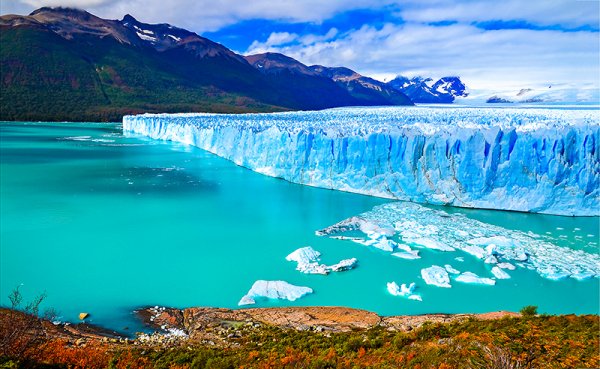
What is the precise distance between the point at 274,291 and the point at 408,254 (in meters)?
3.34

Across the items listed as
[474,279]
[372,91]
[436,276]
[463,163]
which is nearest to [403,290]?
[436,276]

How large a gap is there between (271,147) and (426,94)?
99.0 metres

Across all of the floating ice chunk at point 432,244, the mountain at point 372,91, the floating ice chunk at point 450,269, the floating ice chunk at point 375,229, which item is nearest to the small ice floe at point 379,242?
the floating ice chunk at point 375,229

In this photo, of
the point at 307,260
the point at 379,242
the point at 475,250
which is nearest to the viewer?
the point at 307,260

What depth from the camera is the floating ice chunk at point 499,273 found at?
8.30m

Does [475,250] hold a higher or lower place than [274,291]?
higher

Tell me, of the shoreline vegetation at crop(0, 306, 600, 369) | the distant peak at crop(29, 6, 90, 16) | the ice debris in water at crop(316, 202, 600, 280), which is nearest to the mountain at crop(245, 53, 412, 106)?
the distant peak at crop(29, 6, 90, 16)

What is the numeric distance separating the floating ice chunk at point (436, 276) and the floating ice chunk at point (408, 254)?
86 centimetres

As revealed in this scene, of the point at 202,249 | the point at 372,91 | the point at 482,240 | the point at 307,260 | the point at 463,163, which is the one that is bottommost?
the point at 202,249

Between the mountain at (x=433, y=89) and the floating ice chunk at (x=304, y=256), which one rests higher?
the mountain at (x=433, y=89)

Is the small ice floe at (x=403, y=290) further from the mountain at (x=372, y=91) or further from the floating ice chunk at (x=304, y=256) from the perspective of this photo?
the mountain at (x=372, y=91)

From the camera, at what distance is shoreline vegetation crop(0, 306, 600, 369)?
14.9 ft

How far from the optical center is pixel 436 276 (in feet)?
26.6

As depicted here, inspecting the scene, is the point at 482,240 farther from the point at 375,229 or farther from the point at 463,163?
A: the point at 463,163
